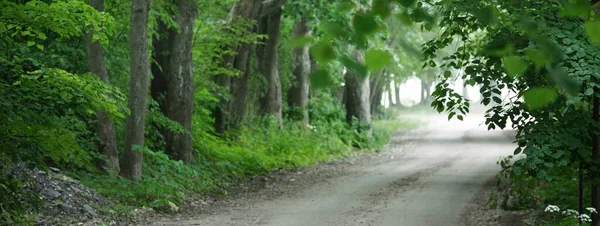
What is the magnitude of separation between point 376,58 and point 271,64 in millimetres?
22536

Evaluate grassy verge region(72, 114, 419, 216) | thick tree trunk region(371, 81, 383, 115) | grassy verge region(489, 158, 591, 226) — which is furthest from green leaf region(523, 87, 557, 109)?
thick tree trunk region(371, 81, 383, 115)

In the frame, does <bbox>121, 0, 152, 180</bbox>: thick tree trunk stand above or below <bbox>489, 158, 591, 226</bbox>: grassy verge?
above

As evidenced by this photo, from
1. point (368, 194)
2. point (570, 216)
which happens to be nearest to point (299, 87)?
point (368, 194)

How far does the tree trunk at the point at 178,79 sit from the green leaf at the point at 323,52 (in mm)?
13939

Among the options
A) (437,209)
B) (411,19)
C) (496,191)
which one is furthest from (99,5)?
(411,19)

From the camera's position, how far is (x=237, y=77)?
21.3 meters

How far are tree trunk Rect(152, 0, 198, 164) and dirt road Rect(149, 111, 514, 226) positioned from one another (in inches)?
75.8

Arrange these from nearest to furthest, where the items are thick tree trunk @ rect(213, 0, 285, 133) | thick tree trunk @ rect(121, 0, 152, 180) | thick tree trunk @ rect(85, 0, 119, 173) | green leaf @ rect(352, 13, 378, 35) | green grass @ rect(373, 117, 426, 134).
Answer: green leaf @ rect(352, 13, 378, 35), thick tree trunk @ rect(85, 0, 119, 173), thick tree trunk @ rect(121, 0, 152, 180), thick tree trunk @ rect(213, 0, 285, 133), green grass @ rect(373, 117, 426, 134)

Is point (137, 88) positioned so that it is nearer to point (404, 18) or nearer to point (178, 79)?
point (178, 79)

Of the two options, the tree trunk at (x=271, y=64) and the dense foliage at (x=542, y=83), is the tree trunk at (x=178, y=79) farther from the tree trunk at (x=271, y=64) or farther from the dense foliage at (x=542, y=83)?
the dense foliage at (x=542, y=83)

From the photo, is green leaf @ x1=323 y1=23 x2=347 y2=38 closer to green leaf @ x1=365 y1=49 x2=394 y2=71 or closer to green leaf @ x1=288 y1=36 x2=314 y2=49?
green leaf @ x1=288 y1=36 x2=314 y2=49

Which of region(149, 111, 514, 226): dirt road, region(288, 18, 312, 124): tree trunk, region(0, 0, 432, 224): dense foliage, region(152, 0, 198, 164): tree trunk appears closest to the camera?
region(0, 0, 432, 224): dense foliage

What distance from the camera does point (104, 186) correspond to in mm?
12766

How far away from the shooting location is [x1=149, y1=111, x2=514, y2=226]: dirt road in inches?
490
